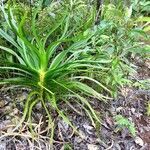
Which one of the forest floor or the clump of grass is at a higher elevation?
the clump of grass

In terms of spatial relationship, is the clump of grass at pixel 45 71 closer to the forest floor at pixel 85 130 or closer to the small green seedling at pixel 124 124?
the forest floor at pixel 85 130

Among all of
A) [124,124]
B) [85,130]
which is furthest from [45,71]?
[124,124]

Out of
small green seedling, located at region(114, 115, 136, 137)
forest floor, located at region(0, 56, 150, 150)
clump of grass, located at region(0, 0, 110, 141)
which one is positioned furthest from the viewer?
small green seedling, located at region(114, 115, 136, 137)

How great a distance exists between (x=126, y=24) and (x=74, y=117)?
1186 mm

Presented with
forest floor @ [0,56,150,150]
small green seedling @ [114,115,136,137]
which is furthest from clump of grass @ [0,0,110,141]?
small green seedling @ [114,115,136,137]

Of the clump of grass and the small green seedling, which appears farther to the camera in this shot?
the small green seedling

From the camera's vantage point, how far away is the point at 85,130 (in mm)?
3336

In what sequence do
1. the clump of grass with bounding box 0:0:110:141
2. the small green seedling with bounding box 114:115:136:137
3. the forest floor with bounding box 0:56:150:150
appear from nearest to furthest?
the forest floor with bounding box 0:56:150:150
the clump of grass with bounding box 0:0:110:141
the small green seedling with bounding box 114:115:136:137

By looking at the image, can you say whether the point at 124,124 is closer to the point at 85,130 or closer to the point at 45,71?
the point at 85,130

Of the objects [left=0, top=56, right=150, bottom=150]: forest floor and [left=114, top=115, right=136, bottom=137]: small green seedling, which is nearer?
[left=0, top=56, right=150, bottom=150]: forest floor

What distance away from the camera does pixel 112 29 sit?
399cm

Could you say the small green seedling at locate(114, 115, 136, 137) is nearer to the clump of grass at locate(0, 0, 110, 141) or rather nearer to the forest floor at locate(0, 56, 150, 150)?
the forest floor at locate(0, 56, 150, 150)

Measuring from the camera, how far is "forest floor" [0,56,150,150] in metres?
3.10

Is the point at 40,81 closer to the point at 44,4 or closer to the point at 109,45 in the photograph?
the point at 109,45
